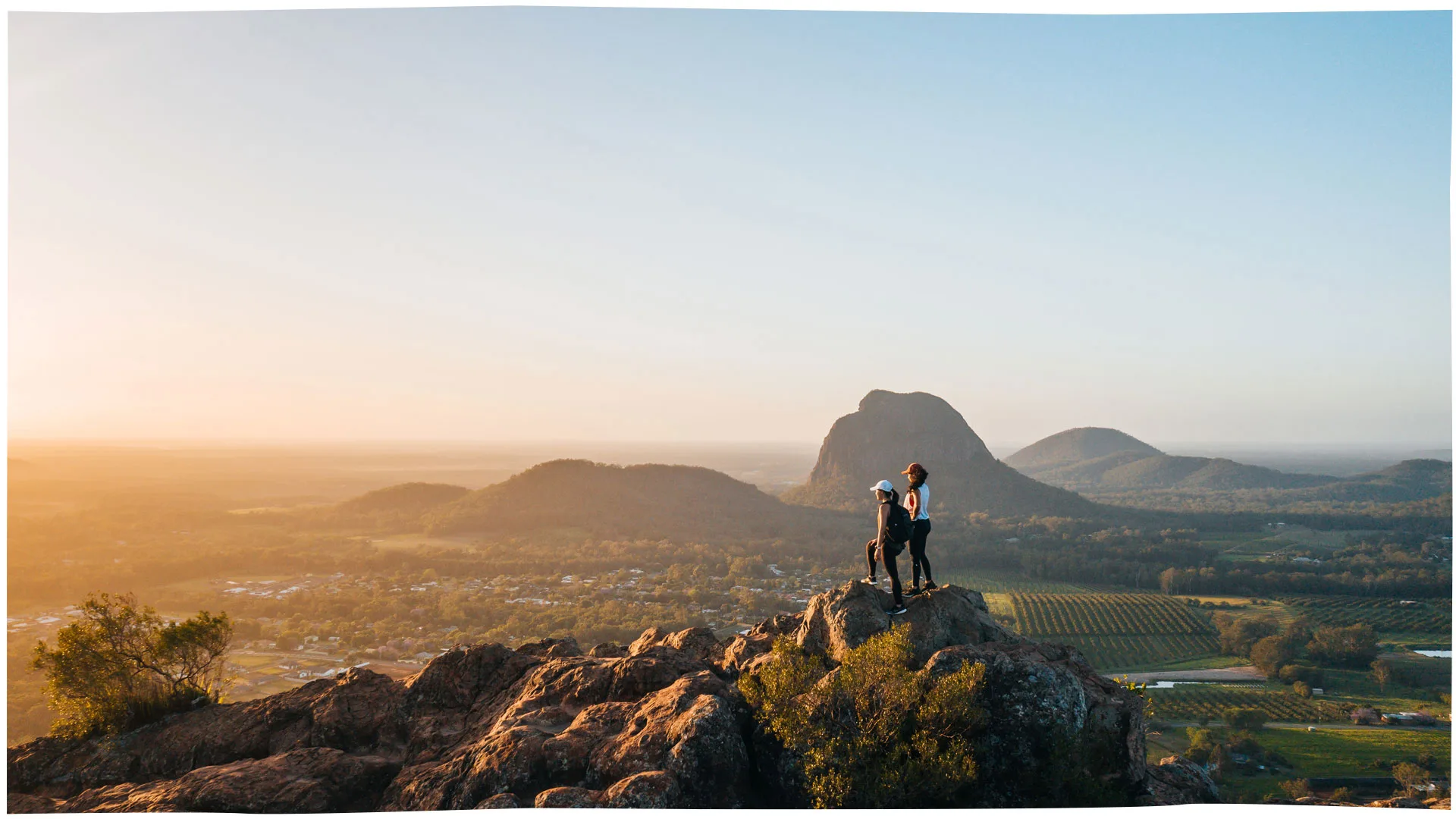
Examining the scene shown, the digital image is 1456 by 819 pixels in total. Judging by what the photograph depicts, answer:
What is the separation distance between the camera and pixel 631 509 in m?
143

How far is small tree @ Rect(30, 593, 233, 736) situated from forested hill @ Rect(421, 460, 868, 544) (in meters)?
109

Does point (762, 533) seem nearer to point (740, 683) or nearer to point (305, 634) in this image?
point (305, 634)

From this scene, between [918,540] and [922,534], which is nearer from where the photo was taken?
[918,540]

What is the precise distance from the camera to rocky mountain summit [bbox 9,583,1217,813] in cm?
1263

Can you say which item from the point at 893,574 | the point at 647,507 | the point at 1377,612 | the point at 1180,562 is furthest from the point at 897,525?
the point at 1180,562

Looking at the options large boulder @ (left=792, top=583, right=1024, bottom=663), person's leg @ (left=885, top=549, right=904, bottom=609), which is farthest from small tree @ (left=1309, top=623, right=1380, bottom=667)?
person's leg @ (left=885, top=549, right=904, bottom=609)

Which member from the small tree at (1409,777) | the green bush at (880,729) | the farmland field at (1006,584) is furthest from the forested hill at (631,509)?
the green bush at (880,729)

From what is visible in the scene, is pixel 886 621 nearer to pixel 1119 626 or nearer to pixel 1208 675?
pixel 1208 675

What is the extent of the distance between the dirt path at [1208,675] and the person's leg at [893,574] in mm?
71573

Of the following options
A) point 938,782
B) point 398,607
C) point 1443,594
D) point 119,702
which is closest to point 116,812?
point 119,702

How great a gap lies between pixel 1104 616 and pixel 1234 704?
3230 centimetres

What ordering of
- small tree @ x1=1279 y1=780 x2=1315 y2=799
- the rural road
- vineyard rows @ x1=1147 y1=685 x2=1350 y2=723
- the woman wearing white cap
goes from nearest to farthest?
the woman wearing white cap < small tree @ x1=1279 y1=780 x2=1315 y2=799 < the rural road < vineyard rows @ x1=1147 y1=685 x2=1350 y2=723

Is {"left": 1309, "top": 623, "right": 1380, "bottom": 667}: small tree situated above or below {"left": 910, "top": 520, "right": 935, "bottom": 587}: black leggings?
below

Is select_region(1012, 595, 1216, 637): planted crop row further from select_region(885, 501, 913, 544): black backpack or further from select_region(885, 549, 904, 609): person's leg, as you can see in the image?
select_region(885, 501, 913, 544): black backpack
